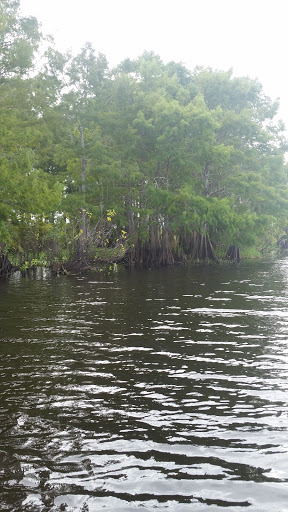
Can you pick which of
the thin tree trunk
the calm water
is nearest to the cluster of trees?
the thin tree trunk

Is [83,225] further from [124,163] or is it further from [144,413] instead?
[144,413]

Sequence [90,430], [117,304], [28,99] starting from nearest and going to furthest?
1. [90,430]
2. [117,304]
3. [28,99]

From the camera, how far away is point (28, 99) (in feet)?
93.5

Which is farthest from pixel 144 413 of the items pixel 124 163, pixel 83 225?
pixel 124 163

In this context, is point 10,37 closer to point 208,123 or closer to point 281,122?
point 208,123

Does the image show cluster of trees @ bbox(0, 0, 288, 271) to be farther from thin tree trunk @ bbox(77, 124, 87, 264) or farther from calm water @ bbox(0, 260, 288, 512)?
calm water @ bbox(0, 260, 288, 512)

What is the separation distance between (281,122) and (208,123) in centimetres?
1651

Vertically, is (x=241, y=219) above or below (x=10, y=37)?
below

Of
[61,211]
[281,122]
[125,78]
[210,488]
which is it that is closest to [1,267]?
[61,211]

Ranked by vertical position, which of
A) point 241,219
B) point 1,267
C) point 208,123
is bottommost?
point 1,267

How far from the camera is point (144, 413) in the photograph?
4570 millimetres

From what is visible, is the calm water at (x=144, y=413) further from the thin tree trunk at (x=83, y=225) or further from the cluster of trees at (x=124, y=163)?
the thin tree trunk at (x=83, y=225)

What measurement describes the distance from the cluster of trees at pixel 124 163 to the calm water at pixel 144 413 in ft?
32.6

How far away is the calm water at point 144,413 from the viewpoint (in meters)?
3.24
